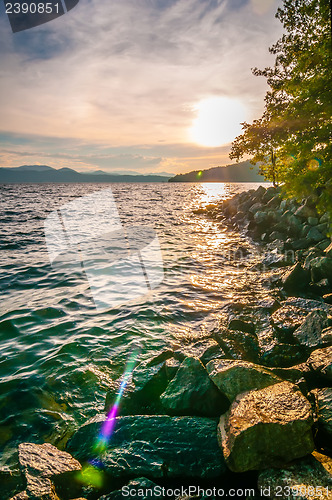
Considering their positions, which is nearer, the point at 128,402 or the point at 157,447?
the point at 157,447

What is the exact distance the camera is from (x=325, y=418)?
139 inches

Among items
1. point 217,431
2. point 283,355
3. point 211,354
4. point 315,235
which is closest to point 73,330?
point 211,354

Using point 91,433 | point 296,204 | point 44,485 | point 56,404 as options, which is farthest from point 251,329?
point 296,204

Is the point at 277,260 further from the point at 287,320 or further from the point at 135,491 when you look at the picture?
the point at 135,491

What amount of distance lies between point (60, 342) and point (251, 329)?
5.36 m

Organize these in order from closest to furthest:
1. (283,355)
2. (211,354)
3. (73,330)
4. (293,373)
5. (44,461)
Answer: (44,461) → (293,373) → (283,355) → (211,354) → (73,330)

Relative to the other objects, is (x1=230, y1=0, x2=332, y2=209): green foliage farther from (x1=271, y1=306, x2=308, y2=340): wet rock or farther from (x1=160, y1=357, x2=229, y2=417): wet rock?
(x1=160, y1=357, x2=229, y2=417): wet rock

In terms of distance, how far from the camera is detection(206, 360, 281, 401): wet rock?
13.3ft

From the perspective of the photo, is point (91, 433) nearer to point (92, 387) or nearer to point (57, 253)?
point (92, 387)

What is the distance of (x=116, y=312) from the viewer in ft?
30.7

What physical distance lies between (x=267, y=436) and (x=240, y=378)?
101 centimetres

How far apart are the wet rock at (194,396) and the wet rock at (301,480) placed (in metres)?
1.33

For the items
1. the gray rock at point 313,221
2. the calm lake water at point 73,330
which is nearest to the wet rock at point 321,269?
the calm lake water at point 73,330

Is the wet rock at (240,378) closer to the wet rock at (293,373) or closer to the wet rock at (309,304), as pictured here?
the wet rock at (293,373)
